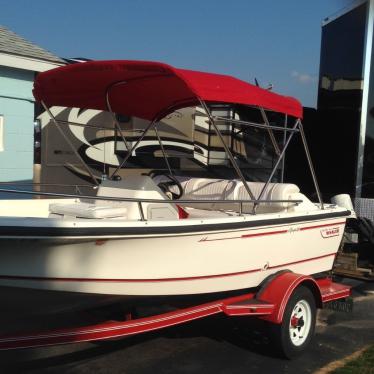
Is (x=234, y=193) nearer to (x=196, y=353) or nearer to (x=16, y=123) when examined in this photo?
(x=196, y=353)

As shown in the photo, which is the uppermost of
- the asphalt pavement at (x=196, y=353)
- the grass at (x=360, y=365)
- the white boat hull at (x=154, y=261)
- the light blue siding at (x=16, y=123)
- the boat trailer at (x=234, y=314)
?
the light blue siding at (x=16, y=123)

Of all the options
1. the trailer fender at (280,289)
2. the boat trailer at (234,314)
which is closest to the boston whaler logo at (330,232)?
the boat trailer at (234,314)

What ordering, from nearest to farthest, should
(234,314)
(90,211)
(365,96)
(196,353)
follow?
(90,211) → (234,314) → (196,353) → (365,96)

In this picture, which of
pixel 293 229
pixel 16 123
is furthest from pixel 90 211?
pixel 16 123

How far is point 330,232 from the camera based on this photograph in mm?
5566

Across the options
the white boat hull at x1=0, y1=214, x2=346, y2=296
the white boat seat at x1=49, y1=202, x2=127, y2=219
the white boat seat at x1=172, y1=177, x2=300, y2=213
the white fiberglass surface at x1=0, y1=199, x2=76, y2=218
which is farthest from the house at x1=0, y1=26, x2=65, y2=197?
the white boat hull at x1=0, y1=214, x2=346, y2=296

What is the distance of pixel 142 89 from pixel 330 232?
7.86ft

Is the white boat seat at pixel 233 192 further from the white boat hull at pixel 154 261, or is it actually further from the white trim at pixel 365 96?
the white trim at pixel 365 96

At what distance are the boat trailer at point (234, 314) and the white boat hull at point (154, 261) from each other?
13cm

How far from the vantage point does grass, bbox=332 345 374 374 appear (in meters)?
4.35

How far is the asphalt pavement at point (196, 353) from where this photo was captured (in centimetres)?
443

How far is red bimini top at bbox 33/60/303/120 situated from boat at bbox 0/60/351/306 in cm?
1

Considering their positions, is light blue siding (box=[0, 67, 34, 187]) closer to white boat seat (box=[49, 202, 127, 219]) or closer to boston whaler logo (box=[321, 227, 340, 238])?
white boat seat (box=[49, 202, 127, 219])

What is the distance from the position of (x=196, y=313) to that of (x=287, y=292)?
0.86 m
